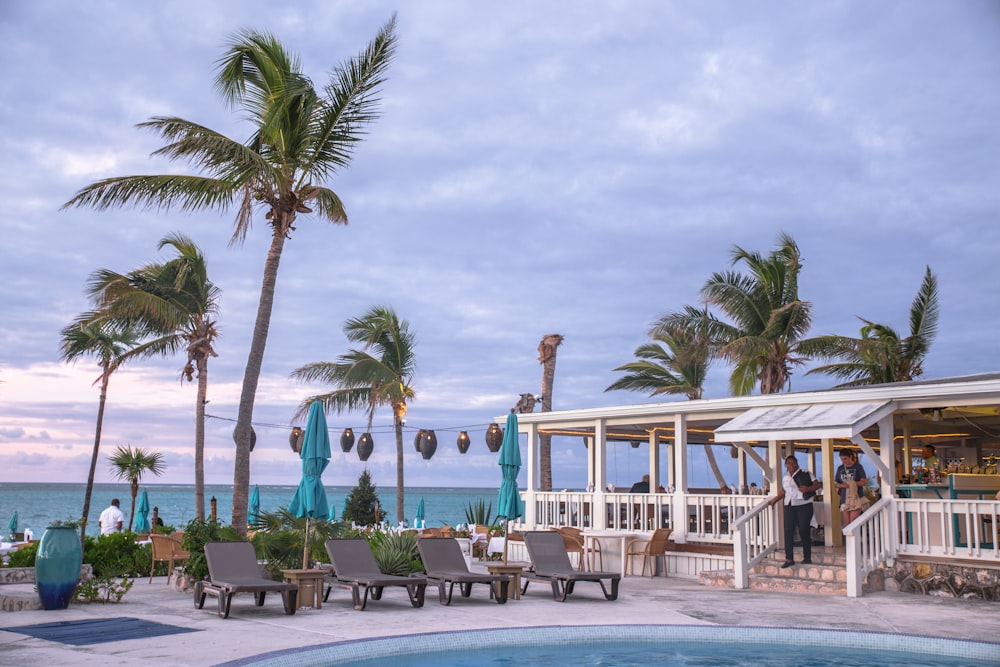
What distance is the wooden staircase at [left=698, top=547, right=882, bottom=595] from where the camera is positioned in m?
12.8

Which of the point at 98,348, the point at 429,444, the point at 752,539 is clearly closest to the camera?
the point at 752,539

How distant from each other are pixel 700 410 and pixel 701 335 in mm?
10005

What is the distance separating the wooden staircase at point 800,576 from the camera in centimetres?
1275

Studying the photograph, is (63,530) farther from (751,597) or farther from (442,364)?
(442,364)

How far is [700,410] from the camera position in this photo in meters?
15.7

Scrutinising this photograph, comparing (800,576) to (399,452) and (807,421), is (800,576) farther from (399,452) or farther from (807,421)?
(399,452)

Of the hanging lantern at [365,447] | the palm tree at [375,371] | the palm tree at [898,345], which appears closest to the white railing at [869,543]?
the palm tree at [898,345]

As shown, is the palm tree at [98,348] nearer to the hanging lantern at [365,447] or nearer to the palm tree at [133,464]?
the palm tree at [133,464]

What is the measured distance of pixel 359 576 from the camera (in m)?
11.1

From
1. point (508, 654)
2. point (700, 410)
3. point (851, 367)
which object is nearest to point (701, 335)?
point (851, 367)

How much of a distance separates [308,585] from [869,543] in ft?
25.6

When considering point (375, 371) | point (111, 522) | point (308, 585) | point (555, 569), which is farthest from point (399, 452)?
point (308, 585)

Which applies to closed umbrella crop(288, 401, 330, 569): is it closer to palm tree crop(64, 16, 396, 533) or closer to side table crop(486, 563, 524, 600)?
palm tree crop(64, 16, 396, 533)

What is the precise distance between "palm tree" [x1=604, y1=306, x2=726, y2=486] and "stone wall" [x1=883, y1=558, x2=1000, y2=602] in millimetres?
12950
